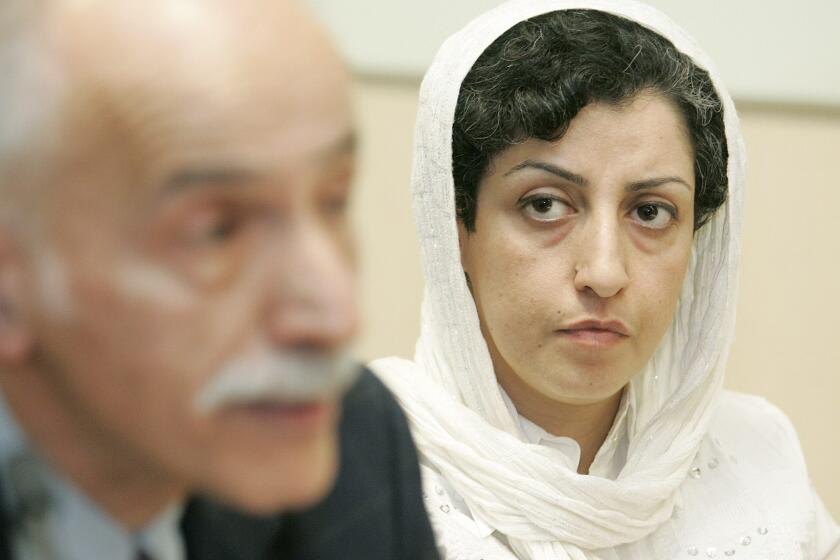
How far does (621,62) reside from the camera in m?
1.35

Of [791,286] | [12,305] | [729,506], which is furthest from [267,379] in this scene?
[791,286]

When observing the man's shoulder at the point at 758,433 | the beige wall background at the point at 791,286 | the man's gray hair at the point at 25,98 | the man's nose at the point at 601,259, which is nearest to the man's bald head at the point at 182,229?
the man's gray hair at the point at 25,98

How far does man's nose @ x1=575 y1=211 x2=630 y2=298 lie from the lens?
1.27 meters

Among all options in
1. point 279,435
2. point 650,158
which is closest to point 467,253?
point 650,158

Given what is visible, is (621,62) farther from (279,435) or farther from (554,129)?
(279,435)

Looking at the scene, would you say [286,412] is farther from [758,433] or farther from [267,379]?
[758,433]

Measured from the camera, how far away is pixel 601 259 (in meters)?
1.27

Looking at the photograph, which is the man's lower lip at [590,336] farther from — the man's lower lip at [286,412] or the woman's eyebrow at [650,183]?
the man's lower lip at [286,412]

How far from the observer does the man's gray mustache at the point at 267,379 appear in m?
0.60

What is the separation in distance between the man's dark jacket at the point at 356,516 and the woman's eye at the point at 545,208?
1.65 feet

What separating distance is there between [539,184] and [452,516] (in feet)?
1.33

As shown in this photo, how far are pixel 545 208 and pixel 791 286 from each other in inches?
38.8

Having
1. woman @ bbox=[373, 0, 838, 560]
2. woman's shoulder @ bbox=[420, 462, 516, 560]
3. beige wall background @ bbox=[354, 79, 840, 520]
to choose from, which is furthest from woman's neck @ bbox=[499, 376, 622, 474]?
beige wall background @ bbox=[354, 79, 840, 520]

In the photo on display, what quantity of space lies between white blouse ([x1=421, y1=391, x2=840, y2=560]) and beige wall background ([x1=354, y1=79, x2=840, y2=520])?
→ 0.47 meters
